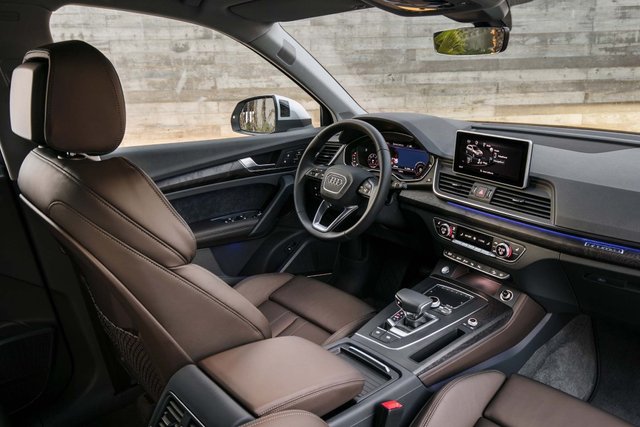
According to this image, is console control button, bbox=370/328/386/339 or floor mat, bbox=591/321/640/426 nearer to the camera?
console control button, bbox=370/328/386/339

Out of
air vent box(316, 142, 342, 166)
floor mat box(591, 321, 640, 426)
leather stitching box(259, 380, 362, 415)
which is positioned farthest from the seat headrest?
floor mat box(591, 321, 640, 426)

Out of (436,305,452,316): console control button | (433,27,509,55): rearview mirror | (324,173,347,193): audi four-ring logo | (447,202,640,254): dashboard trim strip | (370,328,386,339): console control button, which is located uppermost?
(433,27,509,55): rearview mirror

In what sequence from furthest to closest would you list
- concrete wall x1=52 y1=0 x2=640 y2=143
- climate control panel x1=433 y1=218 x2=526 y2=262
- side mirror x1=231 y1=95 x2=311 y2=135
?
concrete wall x1=52 y1=0 x2=640 y2=143, side mirror x1=231 y1=95 x2=311 y2=135, climate control panel x1=433 y1=218 x2=526 y2=262

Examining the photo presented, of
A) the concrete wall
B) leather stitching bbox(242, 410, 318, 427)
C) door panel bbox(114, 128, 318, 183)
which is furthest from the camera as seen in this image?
the concrete wall

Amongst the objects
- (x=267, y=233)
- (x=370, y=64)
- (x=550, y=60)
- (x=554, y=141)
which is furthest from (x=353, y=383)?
(x=550, y=60)

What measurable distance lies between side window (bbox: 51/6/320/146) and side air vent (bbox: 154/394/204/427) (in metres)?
1.79

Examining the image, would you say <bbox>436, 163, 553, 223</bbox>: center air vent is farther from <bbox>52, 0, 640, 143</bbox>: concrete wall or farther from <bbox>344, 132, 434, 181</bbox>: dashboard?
<bbox>52, 0, 640, 143</bbox>: concrete wall

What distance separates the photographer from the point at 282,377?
1196 mm

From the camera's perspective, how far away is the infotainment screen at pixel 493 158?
1.73 meters

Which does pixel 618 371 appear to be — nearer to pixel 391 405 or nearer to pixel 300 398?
pixel 391 405

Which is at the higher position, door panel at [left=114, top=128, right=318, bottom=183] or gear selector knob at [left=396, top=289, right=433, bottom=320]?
door panel at [left=114, top=128, right=318, bottom=183]

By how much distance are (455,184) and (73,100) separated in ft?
4.49

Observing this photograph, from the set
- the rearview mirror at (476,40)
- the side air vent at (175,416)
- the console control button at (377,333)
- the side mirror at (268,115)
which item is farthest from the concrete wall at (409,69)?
the side air vent at (175,416)

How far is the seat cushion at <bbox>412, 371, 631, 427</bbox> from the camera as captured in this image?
4.81 feet
